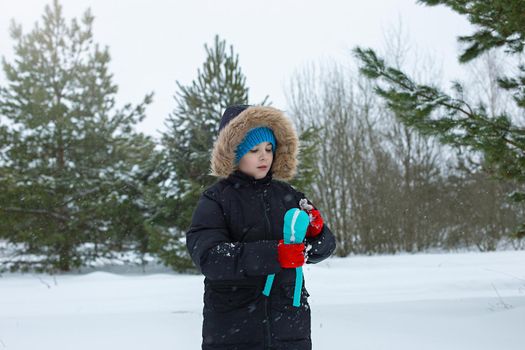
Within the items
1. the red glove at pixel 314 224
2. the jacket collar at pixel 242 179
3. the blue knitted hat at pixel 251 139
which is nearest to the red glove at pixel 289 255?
the red glove at pixel 314 224

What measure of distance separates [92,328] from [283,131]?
347 centimetres

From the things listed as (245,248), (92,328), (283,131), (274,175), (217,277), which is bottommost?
(92,328)

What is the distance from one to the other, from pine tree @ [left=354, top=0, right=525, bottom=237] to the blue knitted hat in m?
3.04

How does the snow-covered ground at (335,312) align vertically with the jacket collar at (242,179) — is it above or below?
below

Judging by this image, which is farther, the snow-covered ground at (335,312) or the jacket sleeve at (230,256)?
the snow-covered ground at (335,312)

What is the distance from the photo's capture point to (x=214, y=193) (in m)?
2.00

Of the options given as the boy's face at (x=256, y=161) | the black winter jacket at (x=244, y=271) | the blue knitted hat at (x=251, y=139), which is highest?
the blue knitted hat at (x=251, y=139)

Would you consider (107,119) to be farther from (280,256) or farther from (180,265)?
(280,256)

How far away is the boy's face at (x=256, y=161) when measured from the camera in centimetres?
206

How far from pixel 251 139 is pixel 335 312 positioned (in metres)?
3.63

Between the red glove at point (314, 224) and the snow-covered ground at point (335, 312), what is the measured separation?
2131 millimetres

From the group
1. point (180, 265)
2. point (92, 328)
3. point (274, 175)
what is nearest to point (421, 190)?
point (180, 265)

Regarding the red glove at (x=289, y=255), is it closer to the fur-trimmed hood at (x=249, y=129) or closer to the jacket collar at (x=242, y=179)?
the jacket collar at (x=242, y=179)

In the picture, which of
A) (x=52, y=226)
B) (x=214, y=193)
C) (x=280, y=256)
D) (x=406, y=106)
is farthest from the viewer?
(x=52, y=226)
